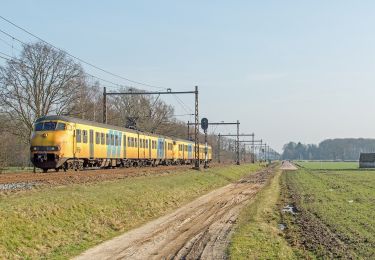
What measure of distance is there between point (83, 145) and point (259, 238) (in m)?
20.4

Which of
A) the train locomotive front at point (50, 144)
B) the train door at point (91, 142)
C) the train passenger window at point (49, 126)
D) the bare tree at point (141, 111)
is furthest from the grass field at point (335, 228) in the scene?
the bare tree at point (141, 111)

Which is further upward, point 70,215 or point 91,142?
point 91,142

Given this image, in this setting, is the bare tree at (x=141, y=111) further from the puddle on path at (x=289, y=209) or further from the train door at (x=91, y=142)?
the puddle on path at (x=289, y=209)

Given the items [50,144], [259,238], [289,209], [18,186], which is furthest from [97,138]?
[259,238]

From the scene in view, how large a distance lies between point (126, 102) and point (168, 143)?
29960 millimetres

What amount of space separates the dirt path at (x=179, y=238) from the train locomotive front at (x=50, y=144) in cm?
931

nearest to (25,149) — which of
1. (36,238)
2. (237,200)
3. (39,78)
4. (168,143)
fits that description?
(39,78)

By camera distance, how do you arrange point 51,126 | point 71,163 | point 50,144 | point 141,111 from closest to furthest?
1. point 50,144
2. point 51,126
3. point 71,163
4. point 141,111

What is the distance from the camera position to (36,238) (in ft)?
47.5

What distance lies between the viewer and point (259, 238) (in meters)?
16.8

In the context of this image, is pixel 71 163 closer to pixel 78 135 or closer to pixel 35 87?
pixel 78 135

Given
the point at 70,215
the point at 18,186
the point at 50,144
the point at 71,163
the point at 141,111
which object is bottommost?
the point at 70,215

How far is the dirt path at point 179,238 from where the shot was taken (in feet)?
47.8

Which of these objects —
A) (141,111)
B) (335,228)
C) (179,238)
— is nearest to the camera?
(179,238)
